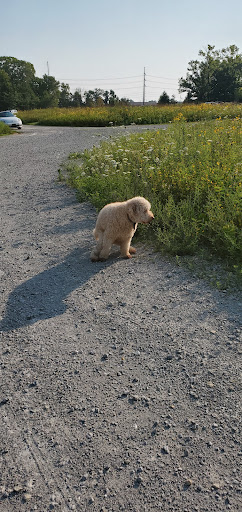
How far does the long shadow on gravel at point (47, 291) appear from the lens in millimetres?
3764

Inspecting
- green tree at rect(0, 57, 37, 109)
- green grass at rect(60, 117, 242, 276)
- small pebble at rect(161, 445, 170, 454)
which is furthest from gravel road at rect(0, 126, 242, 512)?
green tree at rect(0, 57, 37, 109)

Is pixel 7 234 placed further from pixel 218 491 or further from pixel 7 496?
pixel 218 491

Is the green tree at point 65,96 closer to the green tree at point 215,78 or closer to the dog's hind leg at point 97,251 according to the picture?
the green tree at point 215,78

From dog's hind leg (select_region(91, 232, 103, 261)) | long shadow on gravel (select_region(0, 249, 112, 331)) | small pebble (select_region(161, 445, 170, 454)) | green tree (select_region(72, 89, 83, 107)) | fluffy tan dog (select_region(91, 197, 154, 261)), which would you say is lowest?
small pebble (select_region(161, 445, 170, 454))

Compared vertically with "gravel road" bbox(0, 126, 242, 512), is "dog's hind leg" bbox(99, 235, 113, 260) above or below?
above

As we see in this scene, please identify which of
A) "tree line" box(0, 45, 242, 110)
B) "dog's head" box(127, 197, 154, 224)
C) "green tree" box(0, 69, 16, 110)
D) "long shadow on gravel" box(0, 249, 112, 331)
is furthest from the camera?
"green tree" box(0, 69, 16, 110)

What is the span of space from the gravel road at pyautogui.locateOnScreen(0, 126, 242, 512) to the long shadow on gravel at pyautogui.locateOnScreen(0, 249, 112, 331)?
0.04 feet

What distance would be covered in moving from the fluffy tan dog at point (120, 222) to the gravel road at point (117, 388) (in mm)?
262

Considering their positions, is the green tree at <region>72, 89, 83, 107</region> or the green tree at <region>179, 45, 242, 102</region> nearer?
the green tree at <region>179, 45, 242, 102</region>

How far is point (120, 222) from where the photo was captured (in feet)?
15.0

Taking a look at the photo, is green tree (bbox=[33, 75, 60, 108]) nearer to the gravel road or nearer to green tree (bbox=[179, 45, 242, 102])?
green tree (bbox=[179, 45, 242, 102])

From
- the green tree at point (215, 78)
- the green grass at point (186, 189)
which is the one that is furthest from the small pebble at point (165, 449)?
the green tree at point (215, 78)

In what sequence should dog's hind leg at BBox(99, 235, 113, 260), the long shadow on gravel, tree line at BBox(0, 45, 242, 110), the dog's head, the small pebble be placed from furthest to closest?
1. tree line at BBox(0, 45, 242, 110)
2. dog's hind leg at BBox(99, 235, 113, 260)
3. the dog's head
4. the long shadow on gravel
5. the small pebble

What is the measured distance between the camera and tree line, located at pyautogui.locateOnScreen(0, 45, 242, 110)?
44406 millimetres
